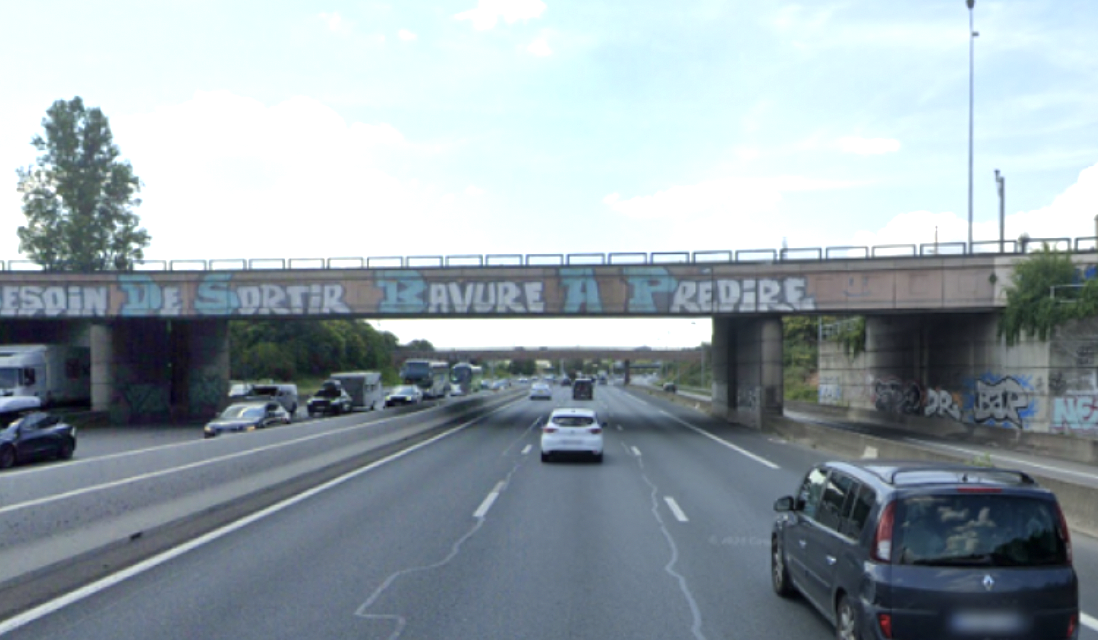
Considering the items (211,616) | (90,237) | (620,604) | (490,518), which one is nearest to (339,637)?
(211,616)

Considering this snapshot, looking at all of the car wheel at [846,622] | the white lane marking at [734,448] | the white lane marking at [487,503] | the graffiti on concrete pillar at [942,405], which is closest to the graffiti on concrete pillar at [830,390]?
the white lane marking at [734,448]

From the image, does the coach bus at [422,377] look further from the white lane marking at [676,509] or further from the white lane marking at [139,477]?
the white lane marking at [676,509]

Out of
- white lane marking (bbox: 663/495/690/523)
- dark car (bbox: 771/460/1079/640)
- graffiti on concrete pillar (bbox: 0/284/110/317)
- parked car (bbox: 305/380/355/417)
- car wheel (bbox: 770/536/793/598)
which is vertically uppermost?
graffiti on concrete pillar (bbox: 0/284/110/317)

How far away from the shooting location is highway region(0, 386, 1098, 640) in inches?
323

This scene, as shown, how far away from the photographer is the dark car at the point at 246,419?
29.8 meters

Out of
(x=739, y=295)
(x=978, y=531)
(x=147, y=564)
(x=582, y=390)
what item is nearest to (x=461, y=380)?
(x=582, y=390)

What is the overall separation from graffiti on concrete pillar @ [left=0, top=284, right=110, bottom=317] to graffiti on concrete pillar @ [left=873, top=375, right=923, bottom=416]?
117ft

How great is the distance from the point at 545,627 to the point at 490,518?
6624 millimetres

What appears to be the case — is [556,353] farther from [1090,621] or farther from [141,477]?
[1090,621]

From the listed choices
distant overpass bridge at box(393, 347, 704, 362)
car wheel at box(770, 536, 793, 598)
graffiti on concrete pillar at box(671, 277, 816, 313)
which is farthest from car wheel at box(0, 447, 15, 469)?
distant overpass bridge at box(393, 347, 704, 362)

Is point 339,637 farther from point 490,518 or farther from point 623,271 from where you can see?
point 623,271

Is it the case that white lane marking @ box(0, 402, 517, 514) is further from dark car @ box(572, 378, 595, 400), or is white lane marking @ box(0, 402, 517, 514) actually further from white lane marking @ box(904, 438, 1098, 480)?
dark car @ box(572, 378, 595, 400)

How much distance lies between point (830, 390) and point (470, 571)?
54.1 m

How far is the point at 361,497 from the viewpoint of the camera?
56.4 ft
